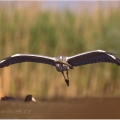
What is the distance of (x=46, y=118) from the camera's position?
4375 millimetres

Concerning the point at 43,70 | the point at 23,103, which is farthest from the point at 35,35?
the point at 23,103

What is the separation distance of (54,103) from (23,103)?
0.86ft

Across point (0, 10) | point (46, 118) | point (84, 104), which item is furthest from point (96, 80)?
point (0, 10)

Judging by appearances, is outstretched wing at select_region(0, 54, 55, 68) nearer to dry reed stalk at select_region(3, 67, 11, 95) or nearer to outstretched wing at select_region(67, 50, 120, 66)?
dry reed stalk at select_region(3, 67, 11, 95)

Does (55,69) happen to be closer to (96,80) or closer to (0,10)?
(96,80)

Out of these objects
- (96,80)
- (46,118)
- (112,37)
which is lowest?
(46,118)

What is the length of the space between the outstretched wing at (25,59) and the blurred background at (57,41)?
0.05 m

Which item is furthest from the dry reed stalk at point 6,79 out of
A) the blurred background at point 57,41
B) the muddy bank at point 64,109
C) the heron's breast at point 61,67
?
the heron's breast at point 61,67

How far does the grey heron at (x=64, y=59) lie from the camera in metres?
4.31

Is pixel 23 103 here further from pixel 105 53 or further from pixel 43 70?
pixel 105 53

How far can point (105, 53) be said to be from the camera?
4277 millimetres

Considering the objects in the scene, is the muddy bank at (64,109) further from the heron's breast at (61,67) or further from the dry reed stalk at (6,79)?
the heron's breast at (61,67)

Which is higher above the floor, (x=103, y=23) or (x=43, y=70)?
(x=103, y=23)

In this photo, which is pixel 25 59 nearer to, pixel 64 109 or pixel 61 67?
pixel 61 67
